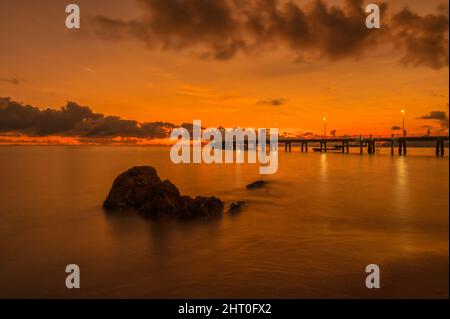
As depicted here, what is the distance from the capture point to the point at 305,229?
14.3 metres

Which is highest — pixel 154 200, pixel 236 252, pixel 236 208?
pixel 154 200

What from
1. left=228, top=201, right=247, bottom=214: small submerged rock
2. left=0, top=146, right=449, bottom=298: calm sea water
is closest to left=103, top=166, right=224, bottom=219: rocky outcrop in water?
left=228, top=201, right=247, bottom=214: small submerged rock

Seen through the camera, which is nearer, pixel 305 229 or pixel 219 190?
pixel 305 229

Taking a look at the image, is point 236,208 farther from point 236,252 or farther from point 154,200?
point 236,252

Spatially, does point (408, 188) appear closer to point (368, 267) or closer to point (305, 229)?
point (305, 229)

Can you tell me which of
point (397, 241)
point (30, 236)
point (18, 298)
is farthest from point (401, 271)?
point (30, 236)

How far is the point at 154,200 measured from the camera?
15.8m

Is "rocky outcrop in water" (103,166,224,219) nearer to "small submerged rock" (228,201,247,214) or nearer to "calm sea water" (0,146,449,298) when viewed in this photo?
"small submerged rock" (228,201,247,214)

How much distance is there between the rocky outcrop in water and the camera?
15461mm

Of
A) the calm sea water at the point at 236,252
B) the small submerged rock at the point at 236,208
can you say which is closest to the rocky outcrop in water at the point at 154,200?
the small submerged rock at the point at 236,208

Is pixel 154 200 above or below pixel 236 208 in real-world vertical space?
above

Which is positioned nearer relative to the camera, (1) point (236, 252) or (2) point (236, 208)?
(1) point (236, 252)

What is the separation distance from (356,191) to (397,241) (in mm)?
16394

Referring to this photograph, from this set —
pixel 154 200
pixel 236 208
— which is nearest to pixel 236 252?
pixel 154 200
